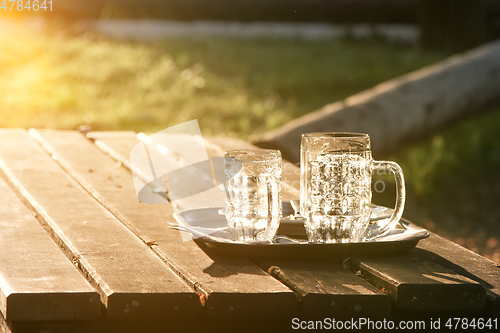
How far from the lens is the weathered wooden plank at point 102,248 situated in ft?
4.77

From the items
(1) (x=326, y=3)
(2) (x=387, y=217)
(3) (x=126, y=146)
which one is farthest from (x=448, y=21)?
(2) (x=387, y=217)

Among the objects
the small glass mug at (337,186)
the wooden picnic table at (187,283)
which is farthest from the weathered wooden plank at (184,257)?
the small glass mug at (337,186)

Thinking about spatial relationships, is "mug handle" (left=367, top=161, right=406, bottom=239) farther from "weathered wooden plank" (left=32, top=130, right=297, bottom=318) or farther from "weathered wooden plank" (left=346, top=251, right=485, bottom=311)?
"weathered wooden plank" (left=32, top=130, right=297, bottom=318)

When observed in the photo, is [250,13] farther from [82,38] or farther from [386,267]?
[386,267]

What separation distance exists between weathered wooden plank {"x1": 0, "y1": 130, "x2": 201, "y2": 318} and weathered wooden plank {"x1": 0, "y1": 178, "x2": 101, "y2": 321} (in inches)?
1.3

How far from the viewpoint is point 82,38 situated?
8430mm

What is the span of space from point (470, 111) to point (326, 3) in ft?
11.9

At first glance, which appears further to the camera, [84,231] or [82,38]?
[82,38]

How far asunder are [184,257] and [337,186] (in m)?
0.36

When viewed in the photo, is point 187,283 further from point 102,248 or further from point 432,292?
point 432,292

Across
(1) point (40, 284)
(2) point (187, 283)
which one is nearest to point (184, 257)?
(2) point (187, 283)

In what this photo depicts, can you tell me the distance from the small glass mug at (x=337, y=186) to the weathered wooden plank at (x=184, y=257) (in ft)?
0.63

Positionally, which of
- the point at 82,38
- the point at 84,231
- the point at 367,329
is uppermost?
the point at 82,38

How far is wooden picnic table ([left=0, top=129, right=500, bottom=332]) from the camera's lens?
1454mm
